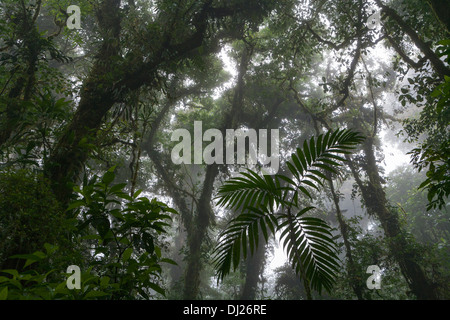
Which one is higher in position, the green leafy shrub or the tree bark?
the green leafy shrub

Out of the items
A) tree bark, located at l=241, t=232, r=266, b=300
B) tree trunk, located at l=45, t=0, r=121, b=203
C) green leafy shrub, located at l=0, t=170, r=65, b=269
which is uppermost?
tree trunk, located at l=45, t=0, r=121, b=203

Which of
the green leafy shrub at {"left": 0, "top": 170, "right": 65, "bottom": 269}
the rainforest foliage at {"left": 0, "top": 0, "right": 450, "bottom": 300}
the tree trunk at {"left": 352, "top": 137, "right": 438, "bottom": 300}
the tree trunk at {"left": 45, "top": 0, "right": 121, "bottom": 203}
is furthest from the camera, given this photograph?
the tree trunk at {"left": 352, "top": 137, "right": 438, "bottom": 300}

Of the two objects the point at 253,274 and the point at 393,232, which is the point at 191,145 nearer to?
the point at 253,274

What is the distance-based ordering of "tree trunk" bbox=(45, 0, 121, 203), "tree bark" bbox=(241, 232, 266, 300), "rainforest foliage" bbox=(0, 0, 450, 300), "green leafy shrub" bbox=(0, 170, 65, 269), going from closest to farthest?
"rainforest foliage" bbox=(0, 0, 450, 300) → "green leafy shrub" bbox=(0, 170, 65, 269) → "tree trunk" bbox=(45, 0, 121, 203) → "tree bark" bbox=(241, 232, 266, 300)

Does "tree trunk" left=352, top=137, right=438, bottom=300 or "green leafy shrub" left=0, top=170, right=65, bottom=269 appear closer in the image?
"green leafy shrub" left=0, top=170, right=65, bottom=269

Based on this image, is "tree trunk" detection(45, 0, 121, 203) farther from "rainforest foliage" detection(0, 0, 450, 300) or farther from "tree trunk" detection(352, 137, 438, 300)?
"tree trunk" detection(352, 137, 438, 300)

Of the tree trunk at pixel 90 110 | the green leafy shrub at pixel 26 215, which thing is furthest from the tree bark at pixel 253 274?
the green leafy shrub at pixel 26 215

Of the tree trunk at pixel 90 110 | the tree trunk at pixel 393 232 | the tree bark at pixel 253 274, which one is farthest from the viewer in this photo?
the tree bark at pixel 253 274

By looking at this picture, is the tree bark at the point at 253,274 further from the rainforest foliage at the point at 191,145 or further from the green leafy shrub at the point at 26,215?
the green leafy shrub at the point at 26,215

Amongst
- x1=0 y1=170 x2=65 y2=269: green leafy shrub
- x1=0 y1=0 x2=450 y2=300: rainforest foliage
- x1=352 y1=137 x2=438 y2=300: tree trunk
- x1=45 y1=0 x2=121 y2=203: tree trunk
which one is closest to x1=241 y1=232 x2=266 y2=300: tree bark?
x1=0 y1=0 x2=450 y2=300: rainforest foliage
